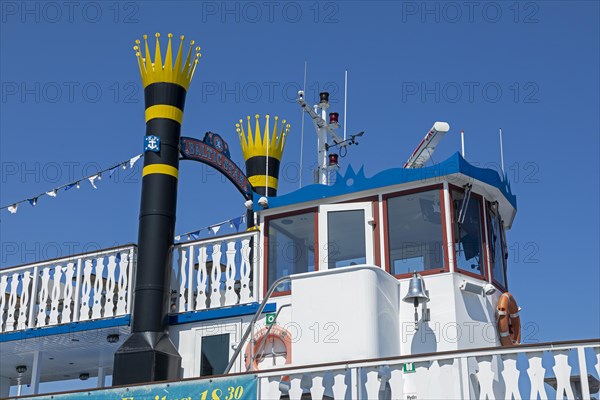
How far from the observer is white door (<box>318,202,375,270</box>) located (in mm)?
12219

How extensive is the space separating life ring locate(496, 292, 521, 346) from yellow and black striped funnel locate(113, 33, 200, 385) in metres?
4.69

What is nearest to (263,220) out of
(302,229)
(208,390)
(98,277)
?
(302,229)

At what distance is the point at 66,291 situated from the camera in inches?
537

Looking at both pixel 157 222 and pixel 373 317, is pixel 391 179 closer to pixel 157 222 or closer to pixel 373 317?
pixel 373 317

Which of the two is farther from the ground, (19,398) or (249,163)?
(249,163)

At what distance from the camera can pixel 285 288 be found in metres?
12.4

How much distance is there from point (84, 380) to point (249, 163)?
566cm

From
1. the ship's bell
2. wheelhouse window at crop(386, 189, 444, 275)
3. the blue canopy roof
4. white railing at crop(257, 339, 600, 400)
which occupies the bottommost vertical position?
white railing at crop(257, 339, 600, 400)

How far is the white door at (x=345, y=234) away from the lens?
1222 cm

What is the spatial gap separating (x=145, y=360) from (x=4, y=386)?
543cm

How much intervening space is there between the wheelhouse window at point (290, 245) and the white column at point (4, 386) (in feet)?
21.9

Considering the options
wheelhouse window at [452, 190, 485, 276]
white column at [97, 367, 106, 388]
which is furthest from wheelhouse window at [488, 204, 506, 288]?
white column at [97, 367, 106, 388]

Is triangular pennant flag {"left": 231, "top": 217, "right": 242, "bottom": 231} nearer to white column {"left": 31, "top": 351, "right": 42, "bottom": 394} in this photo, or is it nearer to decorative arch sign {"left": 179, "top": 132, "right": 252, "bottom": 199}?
decorative arch sign {"left": 179, "top": 132, "right": 252, "bottom": 199}

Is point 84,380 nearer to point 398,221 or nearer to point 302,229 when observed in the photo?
point 302,229
